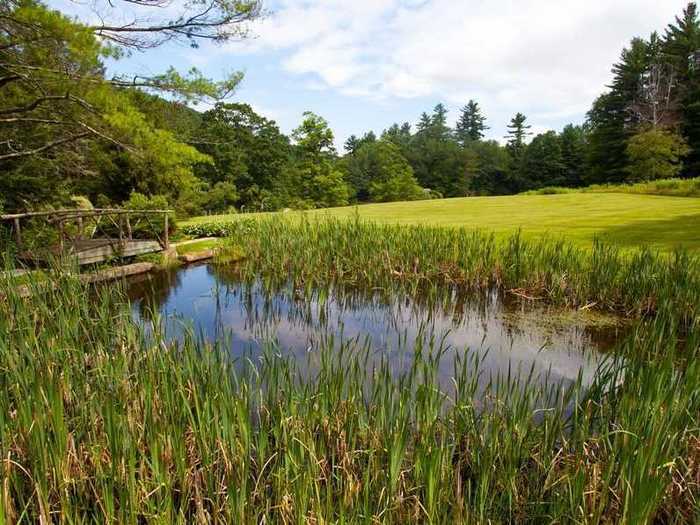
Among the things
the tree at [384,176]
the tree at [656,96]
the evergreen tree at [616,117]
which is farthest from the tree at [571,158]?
the tree at [384,176]

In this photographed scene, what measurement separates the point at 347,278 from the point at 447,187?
148 feet

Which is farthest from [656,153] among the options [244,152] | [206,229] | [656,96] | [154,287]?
[154,287]

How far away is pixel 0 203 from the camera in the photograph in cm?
830

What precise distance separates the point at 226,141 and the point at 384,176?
55.9 ft

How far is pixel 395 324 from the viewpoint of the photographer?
522 centimetres

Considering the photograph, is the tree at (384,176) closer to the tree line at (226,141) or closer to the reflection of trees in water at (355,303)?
the tree line at (226,141)

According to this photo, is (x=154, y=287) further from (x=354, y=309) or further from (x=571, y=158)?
(x=571, y=158)

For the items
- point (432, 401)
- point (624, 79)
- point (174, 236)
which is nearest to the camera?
point (432, 401)

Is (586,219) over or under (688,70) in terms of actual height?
under

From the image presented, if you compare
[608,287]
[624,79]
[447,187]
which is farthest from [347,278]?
[447,187]

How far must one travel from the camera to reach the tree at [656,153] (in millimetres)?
26312

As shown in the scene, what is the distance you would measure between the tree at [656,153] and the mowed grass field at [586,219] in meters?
12.9

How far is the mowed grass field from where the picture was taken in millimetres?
8586

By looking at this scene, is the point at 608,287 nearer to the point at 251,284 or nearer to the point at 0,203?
the point at 251,284
